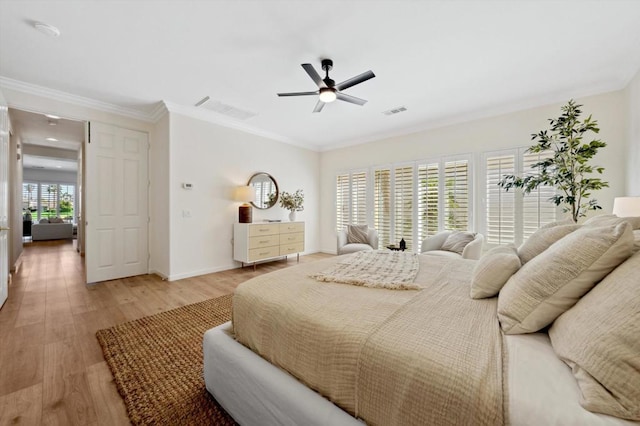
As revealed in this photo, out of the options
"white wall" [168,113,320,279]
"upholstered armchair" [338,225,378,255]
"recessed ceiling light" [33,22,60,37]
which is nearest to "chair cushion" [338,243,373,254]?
"upholstered armchair" [338,225,378,255]

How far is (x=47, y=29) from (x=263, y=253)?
364 cm

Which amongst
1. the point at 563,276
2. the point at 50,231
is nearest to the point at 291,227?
the point at 563,276

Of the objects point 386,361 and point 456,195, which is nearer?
point 386,361

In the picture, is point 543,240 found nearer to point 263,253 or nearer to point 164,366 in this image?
point 164,366

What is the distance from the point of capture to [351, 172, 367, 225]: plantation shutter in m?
5.61

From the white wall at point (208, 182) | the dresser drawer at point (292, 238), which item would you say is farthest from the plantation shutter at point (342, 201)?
the white wall at point (208, 182)

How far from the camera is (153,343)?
2.13m

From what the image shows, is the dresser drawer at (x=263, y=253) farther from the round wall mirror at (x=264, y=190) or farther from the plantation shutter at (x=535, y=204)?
the plantation shutter at (x=535, y=204)

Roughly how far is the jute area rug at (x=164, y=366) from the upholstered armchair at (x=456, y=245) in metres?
2.98

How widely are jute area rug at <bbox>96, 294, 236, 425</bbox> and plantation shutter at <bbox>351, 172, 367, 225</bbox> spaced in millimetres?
3561

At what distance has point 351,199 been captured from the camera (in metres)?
5.84

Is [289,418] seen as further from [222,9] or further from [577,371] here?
[222,9]

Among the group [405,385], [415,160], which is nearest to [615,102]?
[415,160]

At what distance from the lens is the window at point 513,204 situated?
3619 mm
